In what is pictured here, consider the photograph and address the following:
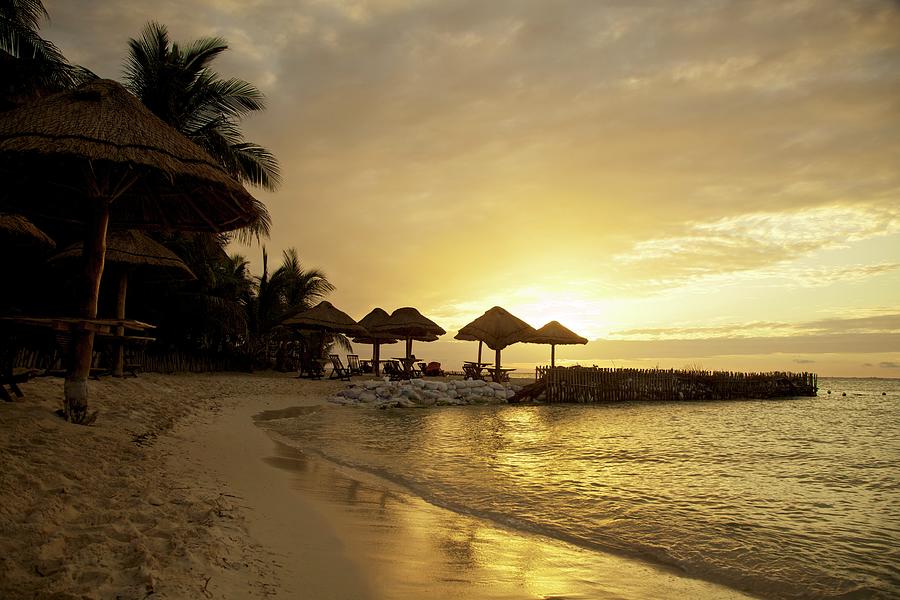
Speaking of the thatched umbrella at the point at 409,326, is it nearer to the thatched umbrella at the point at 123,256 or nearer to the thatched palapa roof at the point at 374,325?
the thatched palapa roof at the point at 374,325

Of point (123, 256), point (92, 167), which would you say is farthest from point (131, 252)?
point (92, 167)

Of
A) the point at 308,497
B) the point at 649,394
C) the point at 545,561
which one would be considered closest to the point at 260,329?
the point at 649,394

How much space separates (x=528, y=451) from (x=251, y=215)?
629 cm

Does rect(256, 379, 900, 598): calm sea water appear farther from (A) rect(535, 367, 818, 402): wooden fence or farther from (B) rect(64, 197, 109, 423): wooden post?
(A) rect(535, 367, 818, 402): wooden fence

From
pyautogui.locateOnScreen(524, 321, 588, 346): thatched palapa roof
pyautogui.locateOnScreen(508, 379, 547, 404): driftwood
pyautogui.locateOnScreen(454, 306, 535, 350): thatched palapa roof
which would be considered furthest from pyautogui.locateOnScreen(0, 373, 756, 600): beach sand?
pyautogui.locateOnScreen(524, 321, 588, 346): thatched palapa roof

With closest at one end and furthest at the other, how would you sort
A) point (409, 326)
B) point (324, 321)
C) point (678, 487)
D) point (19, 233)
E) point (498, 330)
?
1. point (678, 487)
2. point (19, 233)
3. point (324, 321)
4. point (498, 330)
5. point (409, 326)

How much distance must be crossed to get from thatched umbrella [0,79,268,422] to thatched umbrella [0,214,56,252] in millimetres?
2736

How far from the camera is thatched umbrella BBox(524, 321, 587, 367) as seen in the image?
2698 cm

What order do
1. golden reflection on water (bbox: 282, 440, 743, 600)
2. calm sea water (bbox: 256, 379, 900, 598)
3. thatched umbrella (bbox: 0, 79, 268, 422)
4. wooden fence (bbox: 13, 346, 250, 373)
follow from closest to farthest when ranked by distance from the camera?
golden reflection on water (bbox: 282, 440, 743, 600) → calm sea water (bbox: 256, 379, 900, 598) → thatched umbrella (bbox: 0, 79, 268, 422) → wooden fence (bbox: 13, 346, 250, 373)

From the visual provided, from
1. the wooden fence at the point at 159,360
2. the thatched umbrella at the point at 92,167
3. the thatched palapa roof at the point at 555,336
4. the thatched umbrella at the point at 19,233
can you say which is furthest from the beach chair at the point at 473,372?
the thatched umbrella at the point at 92,167

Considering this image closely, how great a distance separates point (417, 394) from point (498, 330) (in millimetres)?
7752

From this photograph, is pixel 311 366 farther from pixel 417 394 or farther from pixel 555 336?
pixel 555 336

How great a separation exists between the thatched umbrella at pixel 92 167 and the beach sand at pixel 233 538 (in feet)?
6.58

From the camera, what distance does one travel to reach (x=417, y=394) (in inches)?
775
